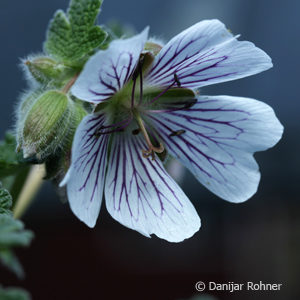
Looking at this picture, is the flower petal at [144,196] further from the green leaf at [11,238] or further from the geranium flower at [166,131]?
the green leaf at [11,238]

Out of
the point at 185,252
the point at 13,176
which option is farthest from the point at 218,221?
the point at 13,176

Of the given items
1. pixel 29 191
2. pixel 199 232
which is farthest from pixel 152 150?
pixel 199 232

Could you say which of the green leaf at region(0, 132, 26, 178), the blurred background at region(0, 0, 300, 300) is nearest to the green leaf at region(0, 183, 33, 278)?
the green leaf at region(0, 132, 26, 178)

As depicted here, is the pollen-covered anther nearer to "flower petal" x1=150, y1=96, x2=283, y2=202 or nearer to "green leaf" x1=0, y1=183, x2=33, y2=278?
"flower petal" x1=150, y1=96, x2=283, y2=202

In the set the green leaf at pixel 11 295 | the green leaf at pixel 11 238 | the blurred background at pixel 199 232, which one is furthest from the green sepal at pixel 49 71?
the blurred background at pixel 199 232

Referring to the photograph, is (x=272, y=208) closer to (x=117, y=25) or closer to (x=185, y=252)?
(x=185, y=252)

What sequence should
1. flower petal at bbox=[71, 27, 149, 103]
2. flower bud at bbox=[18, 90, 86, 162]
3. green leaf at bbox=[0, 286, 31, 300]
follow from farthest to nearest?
flower bud at bbox=[18, 90, 86, 162]
flower petal at bbox=[71, 27, 149, 103]
green leaf at bbox=[0, 286, 31, 300]

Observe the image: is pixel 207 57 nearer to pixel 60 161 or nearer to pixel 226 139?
pixel 226 139
